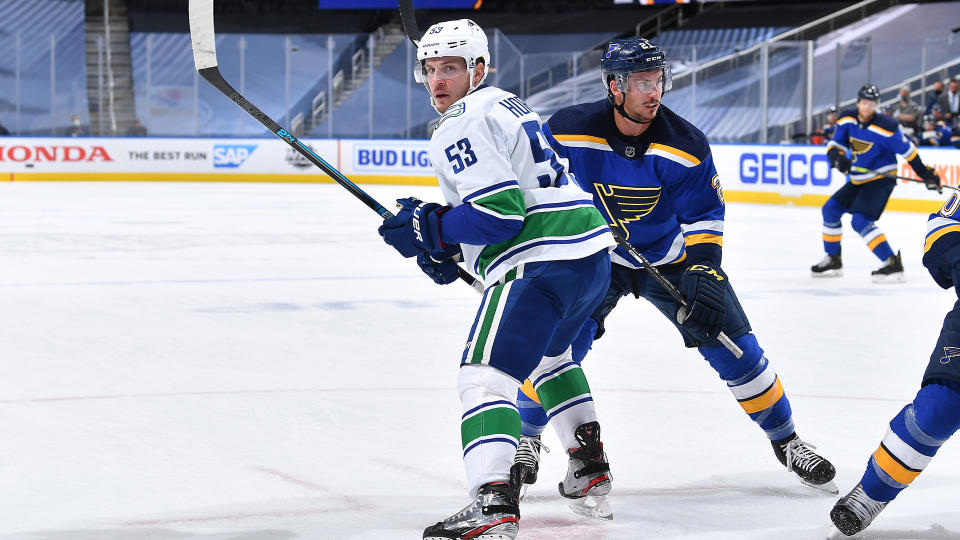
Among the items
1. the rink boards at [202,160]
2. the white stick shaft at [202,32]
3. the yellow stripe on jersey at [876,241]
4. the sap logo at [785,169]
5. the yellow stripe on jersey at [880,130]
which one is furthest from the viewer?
the rink boards at [202,160]

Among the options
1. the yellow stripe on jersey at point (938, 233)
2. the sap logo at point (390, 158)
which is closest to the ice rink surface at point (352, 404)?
the yellow stripe on jersey at point (938, 233)

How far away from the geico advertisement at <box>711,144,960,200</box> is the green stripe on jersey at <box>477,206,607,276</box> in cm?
1046

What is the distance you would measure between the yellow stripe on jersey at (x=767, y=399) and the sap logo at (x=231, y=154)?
15.7 metres

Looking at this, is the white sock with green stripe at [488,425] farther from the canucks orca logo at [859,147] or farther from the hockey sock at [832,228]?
the canucks orca logo at [859,147]

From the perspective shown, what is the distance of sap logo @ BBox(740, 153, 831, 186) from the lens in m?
13.4

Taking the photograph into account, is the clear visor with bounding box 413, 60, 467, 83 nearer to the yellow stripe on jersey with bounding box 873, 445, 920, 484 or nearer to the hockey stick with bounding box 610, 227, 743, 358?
the hockey stick with bounding box 610, 227, 743, 358

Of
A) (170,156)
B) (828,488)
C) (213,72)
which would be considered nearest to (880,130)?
(828,488)

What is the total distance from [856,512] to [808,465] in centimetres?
45

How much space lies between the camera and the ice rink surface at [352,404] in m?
2.80

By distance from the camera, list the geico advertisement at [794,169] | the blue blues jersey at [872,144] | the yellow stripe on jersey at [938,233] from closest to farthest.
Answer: the yellow stripe on jersey at [938,233]
the blue blues jersey at [872,144]
the geico advertisement at [794,169]

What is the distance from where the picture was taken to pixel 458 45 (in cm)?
249

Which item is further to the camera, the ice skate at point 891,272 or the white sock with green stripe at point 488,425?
the ice skate at point 891,272

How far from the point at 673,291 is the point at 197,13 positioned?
139 cm

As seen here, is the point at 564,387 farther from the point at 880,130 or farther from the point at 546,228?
the point at 880,130
